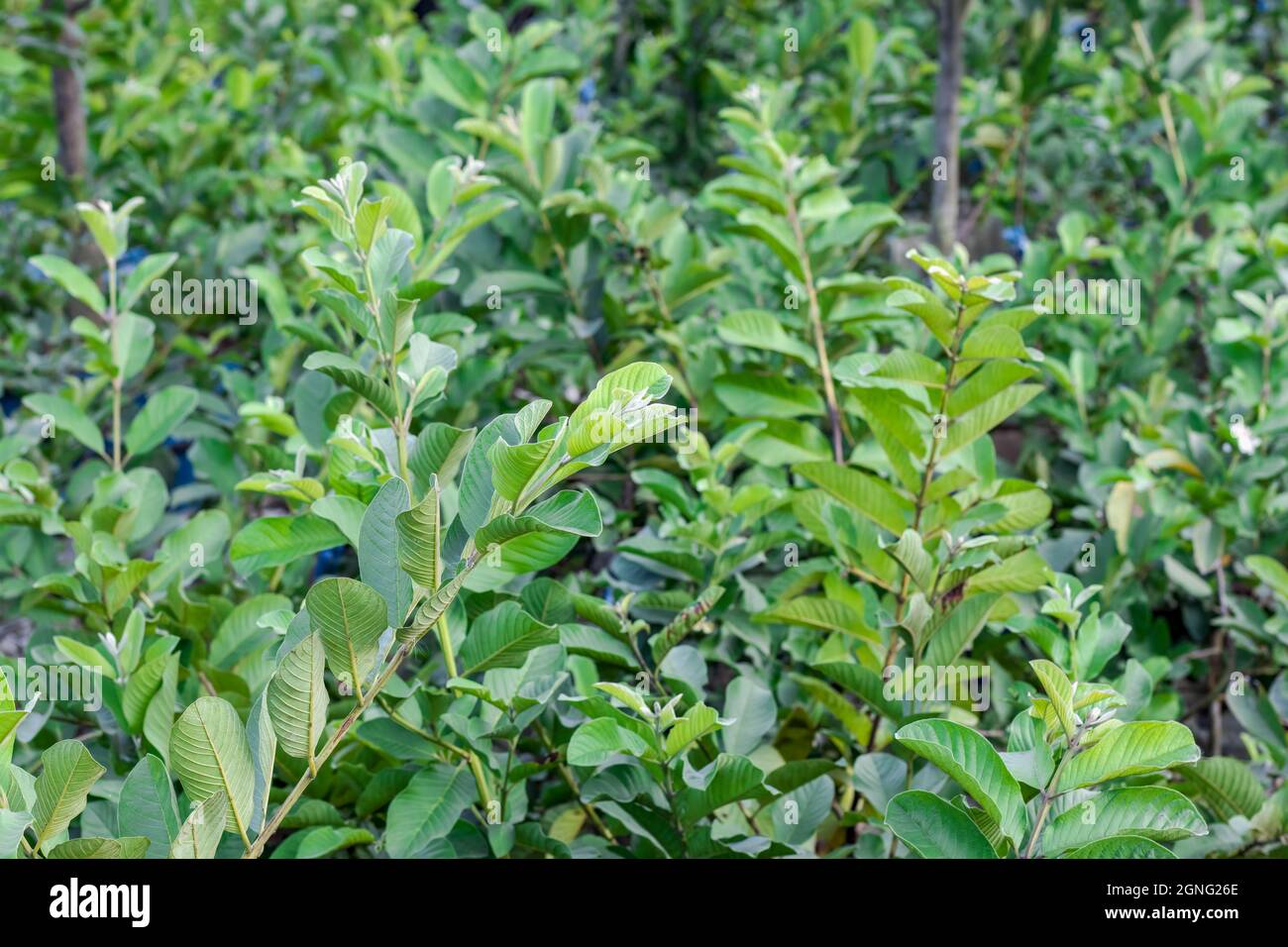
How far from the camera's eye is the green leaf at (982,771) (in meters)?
0.83

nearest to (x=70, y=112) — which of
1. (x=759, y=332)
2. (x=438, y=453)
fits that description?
(x=759, y=332)

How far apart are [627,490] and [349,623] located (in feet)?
2.65

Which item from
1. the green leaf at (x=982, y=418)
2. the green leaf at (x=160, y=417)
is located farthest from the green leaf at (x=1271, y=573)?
the green leaf at (x=160, y=417)

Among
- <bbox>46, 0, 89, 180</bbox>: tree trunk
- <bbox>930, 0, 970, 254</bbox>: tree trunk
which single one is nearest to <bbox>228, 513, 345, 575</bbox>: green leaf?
<bbox>930, 0, 970, 254</bbox>: tree trunk

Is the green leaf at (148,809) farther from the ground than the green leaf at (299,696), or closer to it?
closer to it

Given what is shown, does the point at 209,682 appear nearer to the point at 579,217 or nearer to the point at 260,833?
the point at 260,833

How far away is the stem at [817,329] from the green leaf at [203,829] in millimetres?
807

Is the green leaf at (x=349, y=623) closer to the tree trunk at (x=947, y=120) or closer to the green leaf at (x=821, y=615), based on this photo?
the green leaf at (x=821, y=615)

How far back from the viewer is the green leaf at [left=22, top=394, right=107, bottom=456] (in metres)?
1.42

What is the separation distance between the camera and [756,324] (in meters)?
1.42

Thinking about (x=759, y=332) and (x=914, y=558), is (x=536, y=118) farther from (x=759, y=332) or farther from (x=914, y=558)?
(x=914, y=558)

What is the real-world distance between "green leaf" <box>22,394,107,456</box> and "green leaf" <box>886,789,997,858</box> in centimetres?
102
